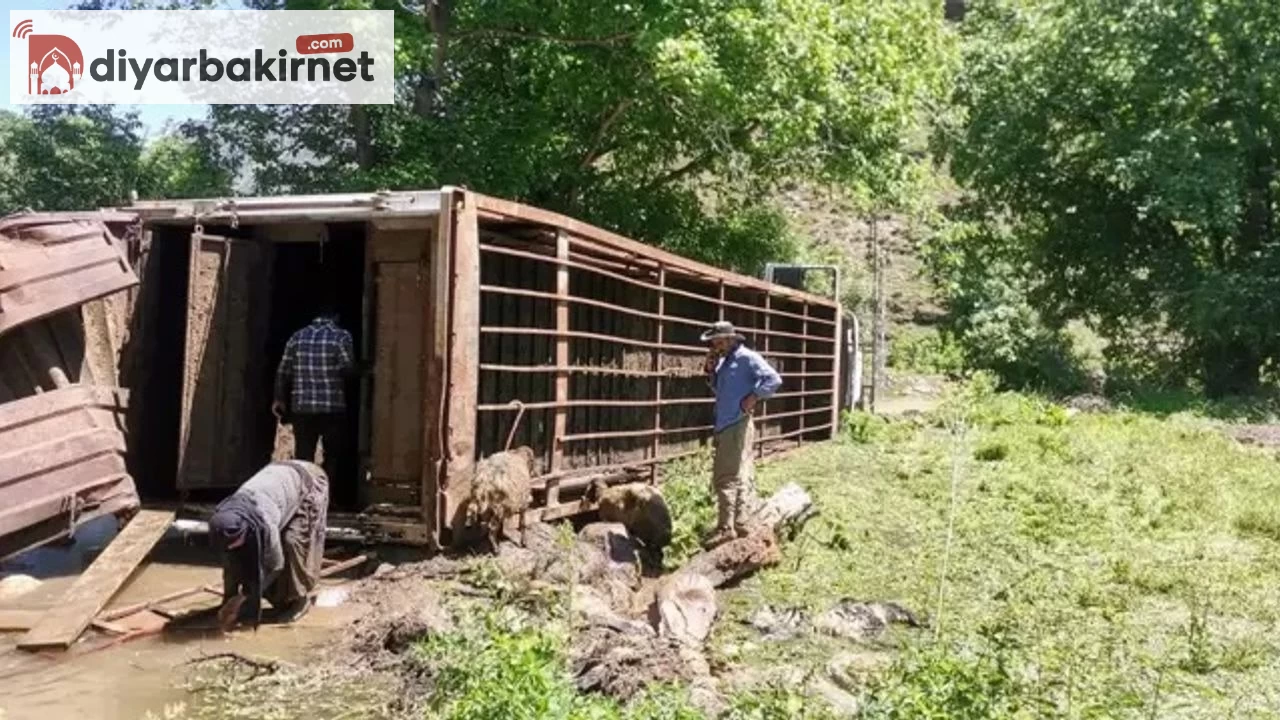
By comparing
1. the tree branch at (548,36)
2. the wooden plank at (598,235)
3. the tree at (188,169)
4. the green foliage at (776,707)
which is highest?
the tree branch at (548,36)

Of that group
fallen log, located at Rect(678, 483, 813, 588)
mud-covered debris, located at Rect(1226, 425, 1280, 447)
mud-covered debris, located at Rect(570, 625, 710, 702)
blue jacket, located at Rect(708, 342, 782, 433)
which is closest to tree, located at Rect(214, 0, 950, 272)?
mud-covered debris, located at Rect(1226, 425, 1280, 447)

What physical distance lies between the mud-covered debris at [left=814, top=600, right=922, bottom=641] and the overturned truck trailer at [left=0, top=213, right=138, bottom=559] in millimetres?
4602

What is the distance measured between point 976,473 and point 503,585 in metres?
7.09

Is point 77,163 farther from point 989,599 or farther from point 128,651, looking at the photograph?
point 989,599

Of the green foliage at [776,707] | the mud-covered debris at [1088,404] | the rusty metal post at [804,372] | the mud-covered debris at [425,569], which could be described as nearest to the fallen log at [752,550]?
the mud-covered debris at [425,569]

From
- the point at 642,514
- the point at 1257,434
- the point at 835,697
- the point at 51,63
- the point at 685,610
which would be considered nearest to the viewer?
the point at 835,697

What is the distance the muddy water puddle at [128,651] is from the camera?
17.0 ft

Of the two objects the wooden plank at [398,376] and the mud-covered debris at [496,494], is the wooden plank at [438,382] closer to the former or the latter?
the mud-covered debris at [496,494]

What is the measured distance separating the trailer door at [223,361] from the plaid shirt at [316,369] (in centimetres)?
53

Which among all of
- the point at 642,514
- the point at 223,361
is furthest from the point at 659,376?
the point at 223,361

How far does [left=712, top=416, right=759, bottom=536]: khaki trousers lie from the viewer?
885cm

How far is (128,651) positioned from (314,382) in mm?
2661

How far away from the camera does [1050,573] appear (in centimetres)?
808

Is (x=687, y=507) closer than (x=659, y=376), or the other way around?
(x=687, y=507)
